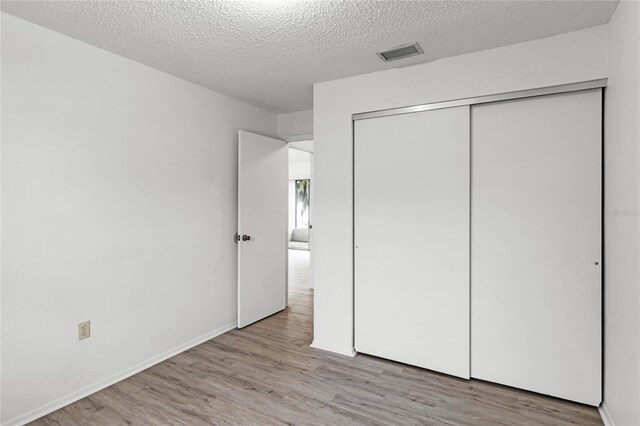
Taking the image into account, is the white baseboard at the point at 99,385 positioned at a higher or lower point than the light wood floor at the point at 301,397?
higher

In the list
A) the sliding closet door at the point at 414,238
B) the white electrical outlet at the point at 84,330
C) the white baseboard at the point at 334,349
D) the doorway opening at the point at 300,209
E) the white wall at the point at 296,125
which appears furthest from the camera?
the doorway opening at the point at 300,209

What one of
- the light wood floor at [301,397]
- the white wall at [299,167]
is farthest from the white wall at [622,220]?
the white wall at [299,167]

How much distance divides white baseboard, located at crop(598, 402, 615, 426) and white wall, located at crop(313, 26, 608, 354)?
5.61 feet

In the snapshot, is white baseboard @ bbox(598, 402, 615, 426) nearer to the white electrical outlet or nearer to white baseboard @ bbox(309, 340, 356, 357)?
white baseboard @ bbox(309, 340, 356, 357)

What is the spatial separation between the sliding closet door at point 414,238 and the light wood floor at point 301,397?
0.23m

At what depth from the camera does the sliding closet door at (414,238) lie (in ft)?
8.46

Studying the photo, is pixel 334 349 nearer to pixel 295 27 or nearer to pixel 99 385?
pixel 99 385

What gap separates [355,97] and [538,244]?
5.89 feet

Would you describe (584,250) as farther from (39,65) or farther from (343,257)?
(39,65)

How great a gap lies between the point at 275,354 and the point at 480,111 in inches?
102

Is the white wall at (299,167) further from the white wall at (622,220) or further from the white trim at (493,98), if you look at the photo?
the white wall at (622,220)

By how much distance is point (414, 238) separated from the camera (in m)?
2.75

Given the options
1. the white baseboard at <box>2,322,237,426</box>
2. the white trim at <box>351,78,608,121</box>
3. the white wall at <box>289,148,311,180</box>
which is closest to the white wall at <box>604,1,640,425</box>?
the white trim at <box>351,78,608,121</box>

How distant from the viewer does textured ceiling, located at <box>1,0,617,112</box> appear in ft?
6.33
